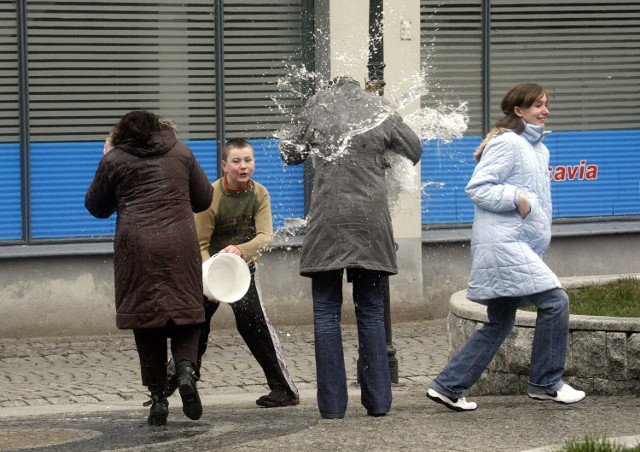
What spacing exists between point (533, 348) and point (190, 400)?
1.86m

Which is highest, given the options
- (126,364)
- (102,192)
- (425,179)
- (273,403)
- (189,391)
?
(102,192)

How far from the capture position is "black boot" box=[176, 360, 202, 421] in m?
7.76

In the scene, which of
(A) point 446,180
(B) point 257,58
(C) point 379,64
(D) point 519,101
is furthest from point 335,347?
(A) point 446,180

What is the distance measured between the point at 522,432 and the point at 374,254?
1225mm

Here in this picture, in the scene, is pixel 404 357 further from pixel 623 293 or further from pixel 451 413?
pixel 451 413

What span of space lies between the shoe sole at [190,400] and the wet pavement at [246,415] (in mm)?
95

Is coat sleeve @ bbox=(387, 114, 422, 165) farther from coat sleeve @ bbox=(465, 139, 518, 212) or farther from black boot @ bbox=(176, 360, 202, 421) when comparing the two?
black boot @ bbox=(176, 360, 202, 421)

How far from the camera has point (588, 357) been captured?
28.0ft

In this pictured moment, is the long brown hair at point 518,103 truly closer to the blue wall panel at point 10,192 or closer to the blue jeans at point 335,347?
the blue jeans at point 335,347

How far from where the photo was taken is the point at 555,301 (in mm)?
7977

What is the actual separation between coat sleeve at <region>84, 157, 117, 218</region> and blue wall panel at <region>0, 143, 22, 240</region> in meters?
4.86

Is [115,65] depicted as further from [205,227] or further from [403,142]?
[403,142]

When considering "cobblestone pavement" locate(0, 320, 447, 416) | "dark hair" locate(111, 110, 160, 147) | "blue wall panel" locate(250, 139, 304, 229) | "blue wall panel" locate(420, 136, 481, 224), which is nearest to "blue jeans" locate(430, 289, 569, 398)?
"dark hair" locate(111, 110, 160, 147)

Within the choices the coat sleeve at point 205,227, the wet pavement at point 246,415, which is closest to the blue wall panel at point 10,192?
the wet pavement at point 246,415
